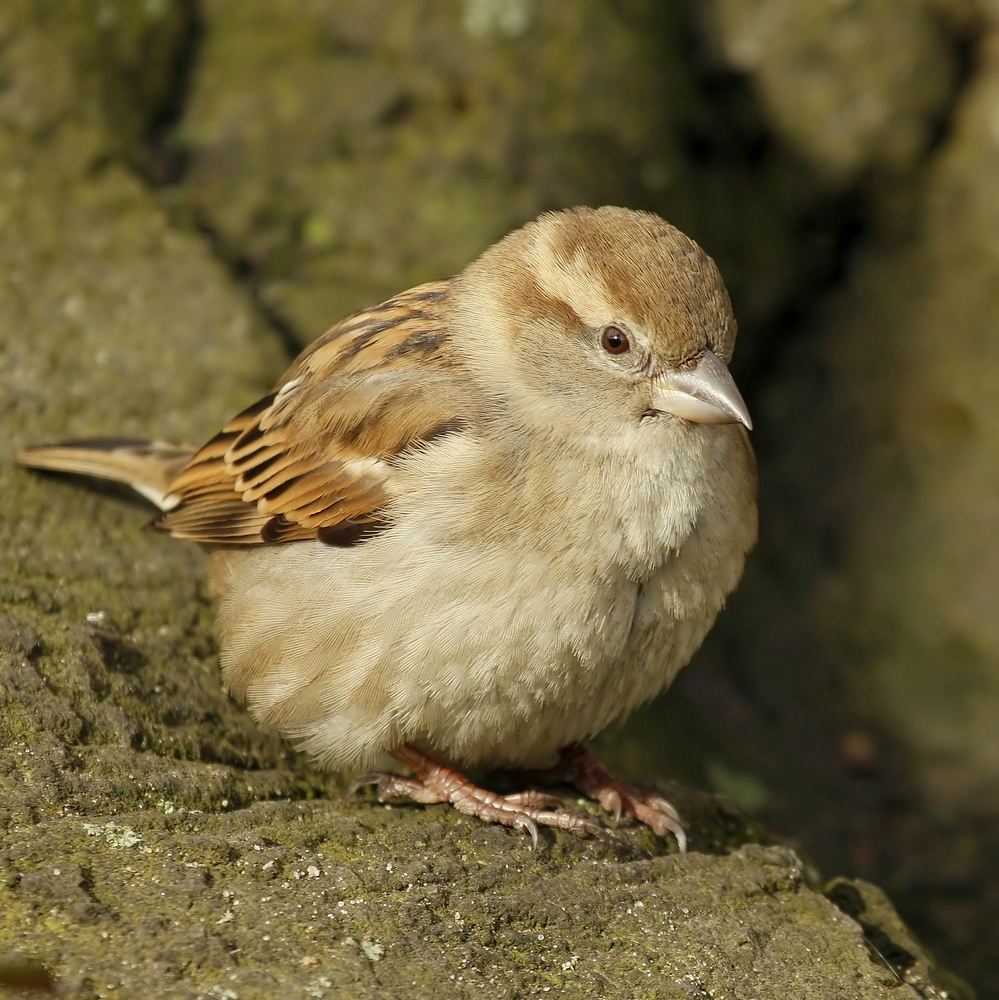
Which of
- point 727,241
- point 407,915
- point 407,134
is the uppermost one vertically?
point 727,241

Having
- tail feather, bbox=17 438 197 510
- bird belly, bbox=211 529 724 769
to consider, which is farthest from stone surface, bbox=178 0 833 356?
bird belly, bbox=211 529 724 769

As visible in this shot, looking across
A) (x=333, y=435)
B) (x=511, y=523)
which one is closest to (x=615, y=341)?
(x=511, y=523)

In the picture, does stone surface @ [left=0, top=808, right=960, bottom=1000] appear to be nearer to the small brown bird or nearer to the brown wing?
the small brown bird

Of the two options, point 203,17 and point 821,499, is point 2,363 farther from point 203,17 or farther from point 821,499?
point 821,499

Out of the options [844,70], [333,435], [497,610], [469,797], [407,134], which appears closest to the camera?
[497,610]

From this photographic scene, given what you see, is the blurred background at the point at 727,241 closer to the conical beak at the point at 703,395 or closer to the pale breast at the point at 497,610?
the pale breast at the point at 497,610

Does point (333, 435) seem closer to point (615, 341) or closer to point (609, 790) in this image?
point (615, 341)
